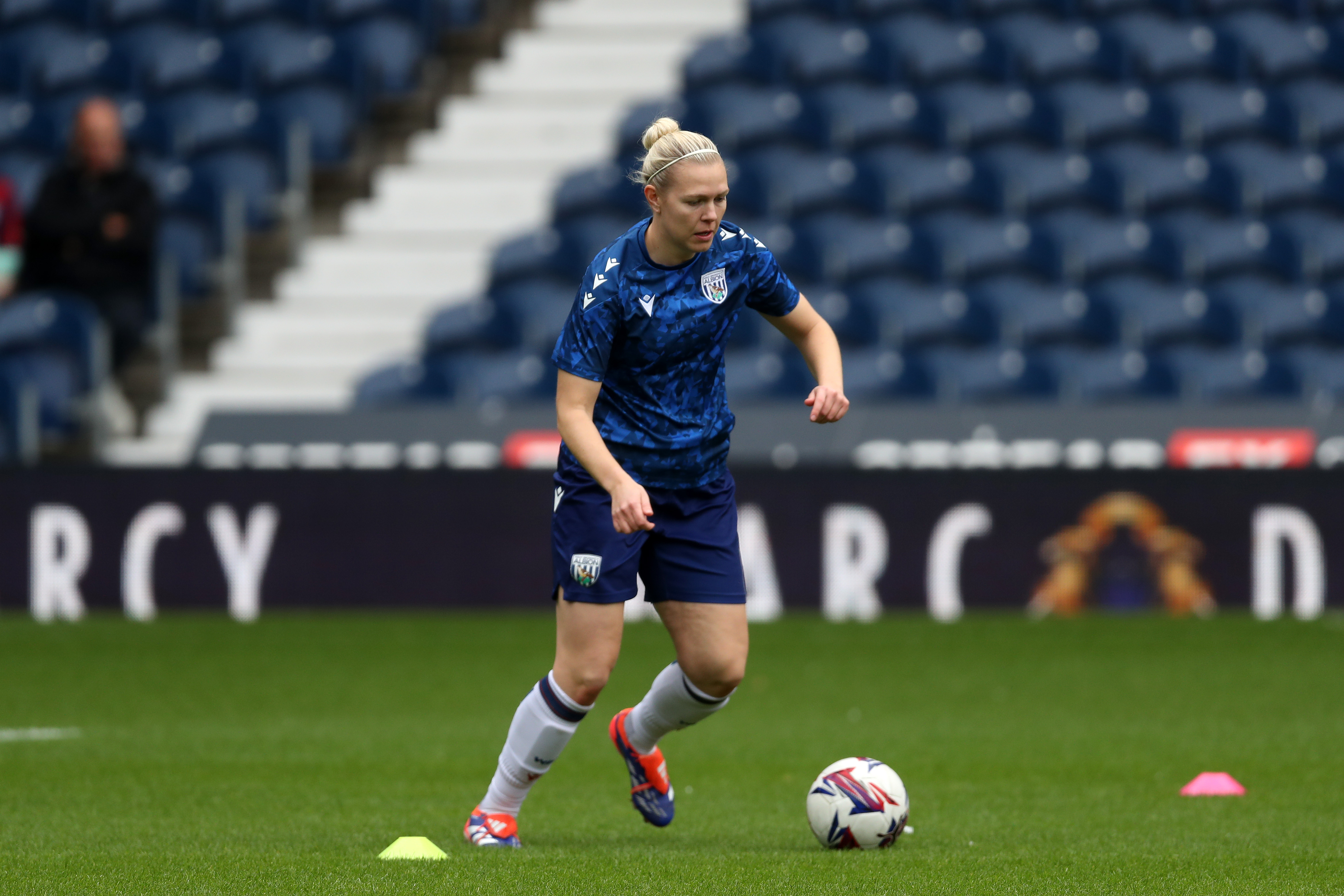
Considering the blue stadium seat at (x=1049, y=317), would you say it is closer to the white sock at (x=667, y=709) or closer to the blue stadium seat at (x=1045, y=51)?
the blue stadium seat at (x=1045, y=51)

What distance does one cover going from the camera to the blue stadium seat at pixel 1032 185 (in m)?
14.6

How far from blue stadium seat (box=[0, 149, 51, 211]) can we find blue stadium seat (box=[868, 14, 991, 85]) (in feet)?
22.2

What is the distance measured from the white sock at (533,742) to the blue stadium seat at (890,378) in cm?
811

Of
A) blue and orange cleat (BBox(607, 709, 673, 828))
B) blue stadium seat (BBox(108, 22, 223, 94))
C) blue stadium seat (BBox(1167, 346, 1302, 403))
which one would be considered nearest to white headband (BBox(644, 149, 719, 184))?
blue and orange cleat (BBox(607, 709, 673, 828))

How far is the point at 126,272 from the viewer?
1323 centimetres

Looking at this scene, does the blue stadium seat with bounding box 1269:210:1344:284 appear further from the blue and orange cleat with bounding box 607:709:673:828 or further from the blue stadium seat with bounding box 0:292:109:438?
the blue and orange cleat with bounding box 607:709:673:828

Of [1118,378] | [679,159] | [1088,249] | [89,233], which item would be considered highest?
[679,159]

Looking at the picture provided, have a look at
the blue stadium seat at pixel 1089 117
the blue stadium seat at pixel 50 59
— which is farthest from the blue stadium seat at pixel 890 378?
the blue stadium seat at pixel 50 59

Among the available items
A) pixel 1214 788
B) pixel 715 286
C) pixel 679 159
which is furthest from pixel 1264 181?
pixel 679 159

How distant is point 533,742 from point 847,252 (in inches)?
376

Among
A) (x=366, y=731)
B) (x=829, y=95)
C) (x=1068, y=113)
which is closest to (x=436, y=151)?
(x=829, y=95)

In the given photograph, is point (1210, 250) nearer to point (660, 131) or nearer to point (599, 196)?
point (599, 196)

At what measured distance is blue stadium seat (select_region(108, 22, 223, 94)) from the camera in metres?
16.3

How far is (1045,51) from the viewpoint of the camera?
15.6 meters
